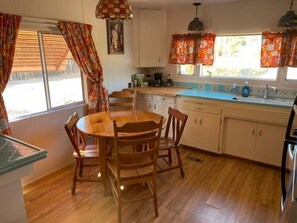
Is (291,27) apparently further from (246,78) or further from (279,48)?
(246,78)

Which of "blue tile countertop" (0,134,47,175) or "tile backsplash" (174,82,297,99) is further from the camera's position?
"tile backsplash" (174,82,297,99)

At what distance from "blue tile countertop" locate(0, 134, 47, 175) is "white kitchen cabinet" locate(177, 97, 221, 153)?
2538mm

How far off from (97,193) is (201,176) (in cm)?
132

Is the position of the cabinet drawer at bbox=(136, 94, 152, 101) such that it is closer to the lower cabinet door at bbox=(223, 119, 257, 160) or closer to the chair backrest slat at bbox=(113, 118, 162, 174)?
the lower cabinet door at bbox=(223, 119, 257, 160)

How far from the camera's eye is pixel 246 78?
11.2 ft

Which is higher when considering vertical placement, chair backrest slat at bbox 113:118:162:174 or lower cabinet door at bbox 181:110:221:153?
chair backrest slat at bbox 113:118:162:174

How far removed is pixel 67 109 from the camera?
3.03 meters

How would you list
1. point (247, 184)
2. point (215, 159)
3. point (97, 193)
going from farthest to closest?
1. point (215, 159)
2. point (247, 184)
3. point (97, 193)

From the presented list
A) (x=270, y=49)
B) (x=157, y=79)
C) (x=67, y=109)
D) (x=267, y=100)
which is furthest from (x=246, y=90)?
(x=67, y=109)

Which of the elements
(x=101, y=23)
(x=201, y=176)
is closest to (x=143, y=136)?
(x=201, y=176)

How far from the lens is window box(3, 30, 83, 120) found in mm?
2516

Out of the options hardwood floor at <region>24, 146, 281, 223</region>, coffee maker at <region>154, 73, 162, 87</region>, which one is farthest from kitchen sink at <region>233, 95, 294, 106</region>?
coffee maker at <region>154, 73, 162, 87</region>

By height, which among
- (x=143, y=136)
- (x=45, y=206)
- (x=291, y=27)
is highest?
(x=291, y=27)

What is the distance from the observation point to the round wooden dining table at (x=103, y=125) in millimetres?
2193
